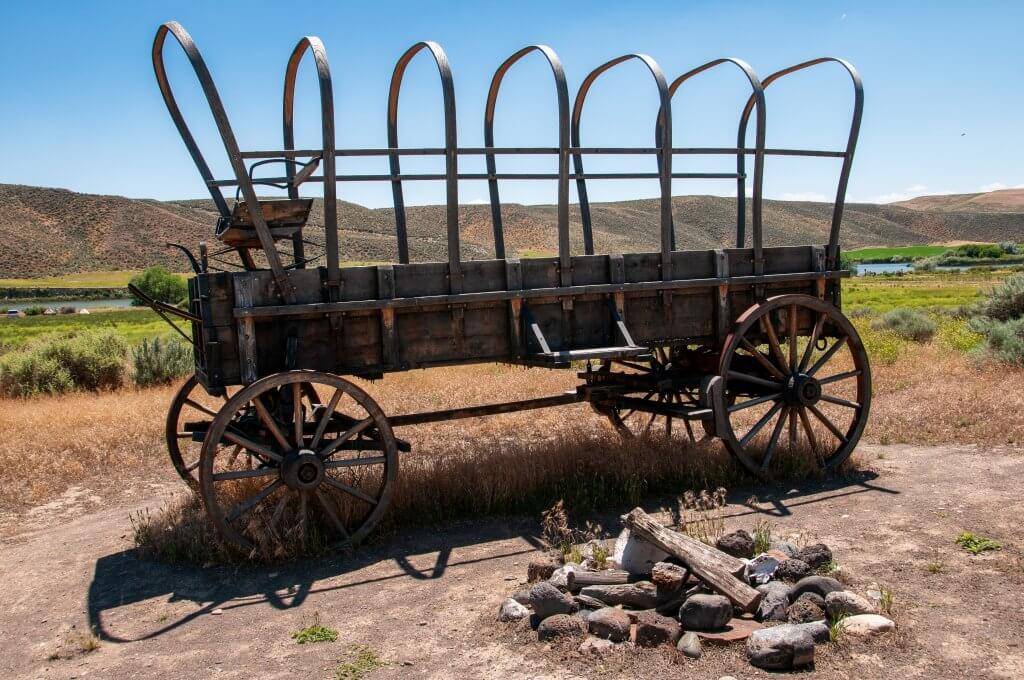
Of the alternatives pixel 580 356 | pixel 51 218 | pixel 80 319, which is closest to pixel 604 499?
pixel 580 356

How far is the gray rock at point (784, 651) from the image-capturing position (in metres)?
3.88

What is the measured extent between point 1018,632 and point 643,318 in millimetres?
3708

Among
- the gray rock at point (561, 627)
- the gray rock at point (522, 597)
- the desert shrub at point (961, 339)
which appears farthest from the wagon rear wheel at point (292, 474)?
the desert shrub at point (961, 339)

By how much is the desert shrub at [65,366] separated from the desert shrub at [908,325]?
15.3 m

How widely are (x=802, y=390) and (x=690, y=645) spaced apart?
3.99m

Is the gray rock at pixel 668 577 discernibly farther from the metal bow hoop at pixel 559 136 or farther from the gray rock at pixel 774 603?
the metal bow hoop at pixel 559 136

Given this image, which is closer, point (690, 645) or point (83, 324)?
point (690, 645)

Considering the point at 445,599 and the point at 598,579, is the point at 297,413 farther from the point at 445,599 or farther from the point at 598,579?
the point at 598,579

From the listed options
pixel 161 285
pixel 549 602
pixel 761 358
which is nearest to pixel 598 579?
pixel 549 602

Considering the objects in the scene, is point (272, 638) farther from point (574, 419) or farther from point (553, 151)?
point (574, 419)

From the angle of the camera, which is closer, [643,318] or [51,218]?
[643,318]

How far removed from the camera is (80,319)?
4647 cm

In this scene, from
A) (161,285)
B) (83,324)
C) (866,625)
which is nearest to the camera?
(866,625)

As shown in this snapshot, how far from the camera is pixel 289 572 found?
5.63 meters
